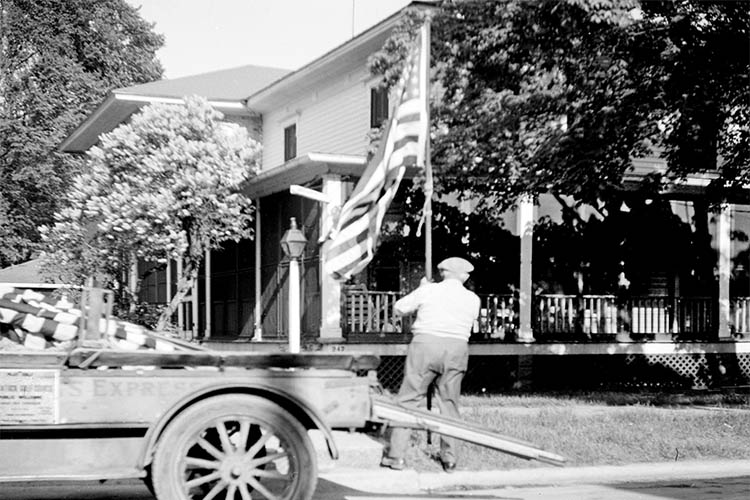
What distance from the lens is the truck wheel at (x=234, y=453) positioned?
560cm

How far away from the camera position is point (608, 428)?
1100cm

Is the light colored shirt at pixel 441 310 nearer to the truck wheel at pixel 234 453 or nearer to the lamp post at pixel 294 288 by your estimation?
the truck wheel at pixel 234 453

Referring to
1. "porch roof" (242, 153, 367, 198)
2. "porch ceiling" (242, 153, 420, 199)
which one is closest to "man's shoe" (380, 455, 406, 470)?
"porch ceiling" (242, 153, 420, 199)

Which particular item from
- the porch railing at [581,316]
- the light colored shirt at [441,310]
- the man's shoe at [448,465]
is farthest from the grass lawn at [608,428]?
the porch railing at [581,316]

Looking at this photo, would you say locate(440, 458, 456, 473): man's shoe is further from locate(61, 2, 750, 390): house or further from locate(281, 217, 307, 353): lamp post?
locate(61, 2, 750, 390): house

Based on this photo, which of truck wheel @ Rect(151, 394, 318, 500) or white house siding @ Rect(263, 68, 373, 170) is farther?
white house siding @ Rect(263, 68, 373, 170)

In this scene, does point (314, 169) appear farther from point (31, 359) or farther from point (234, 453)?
point (31, 359)

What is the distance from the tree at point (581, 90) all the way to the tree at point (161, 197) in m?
4.98

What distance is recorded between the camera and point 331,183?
17031 mm

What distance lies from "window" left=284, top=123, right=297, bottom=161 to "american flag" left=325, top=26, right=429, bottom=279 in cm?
1473

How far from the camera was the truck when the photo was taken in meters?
5.48

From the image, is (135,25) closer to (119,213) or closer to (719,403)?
(119,213)

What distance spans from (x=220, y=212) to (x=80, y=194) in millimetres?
3161

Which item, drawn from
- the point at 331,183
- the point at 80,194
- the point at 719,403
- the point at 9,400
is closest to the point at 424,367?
the point at 9,400
